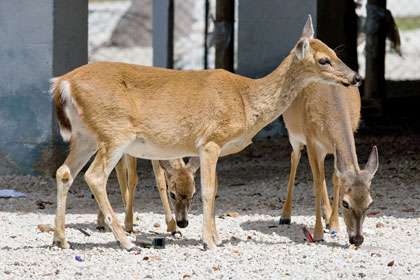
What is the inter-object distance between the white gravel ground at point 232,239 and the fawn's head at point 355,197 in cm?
19

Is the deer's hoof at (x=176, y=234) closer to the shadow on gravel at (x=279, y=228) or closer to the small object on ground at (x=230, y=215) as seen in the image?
the shadow on gravel at (x=279, y=228)

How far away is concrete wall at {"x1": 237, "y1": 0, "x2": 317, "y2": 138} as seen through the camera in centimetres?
1258

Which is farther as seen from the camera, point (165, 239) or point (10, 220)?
point (10, 220)

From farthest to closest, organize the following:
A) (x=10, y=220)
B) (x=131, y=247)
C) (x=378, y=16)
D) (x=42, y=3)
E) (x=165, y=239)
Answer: (x=378, y=16)
(x=42, y=3)
(x=10, y=220)
(x=165, y=239)
(x=131, y=247)

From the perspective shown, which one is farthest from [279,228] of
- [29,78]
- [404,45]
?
[404,45]

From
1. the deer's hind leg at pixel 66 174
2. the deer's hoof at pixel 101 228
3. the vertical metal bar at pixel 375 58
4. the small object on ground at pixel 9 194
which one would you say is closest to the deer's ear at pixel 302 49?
the deer's hind leg at pixel 66 174

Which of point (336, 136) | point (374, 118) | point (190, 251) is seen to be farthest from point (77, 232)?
point (374, 118)

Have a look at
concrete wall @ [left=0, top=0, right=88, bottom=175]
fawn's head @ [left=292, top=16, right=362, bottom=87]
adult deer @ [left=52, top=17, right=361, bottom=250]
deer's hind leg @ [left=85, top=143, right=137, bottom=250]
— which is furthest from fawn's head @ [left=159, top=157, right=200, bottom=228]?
concrete wall @ [left=0, top=0, right=88, bottom=175]

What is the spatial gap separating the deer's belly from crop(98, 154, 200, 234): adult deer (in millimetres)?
467

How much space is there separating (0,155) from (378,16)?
8.24m

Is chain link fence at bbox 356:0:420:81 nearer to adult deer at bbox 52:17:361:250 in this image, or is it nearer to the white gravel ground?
the white gravel ground

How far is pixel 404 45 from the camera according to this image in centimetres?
2669

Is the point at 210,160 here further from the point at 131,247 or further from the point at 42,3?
the point at 42,3

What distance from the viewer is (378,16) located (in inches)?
604
